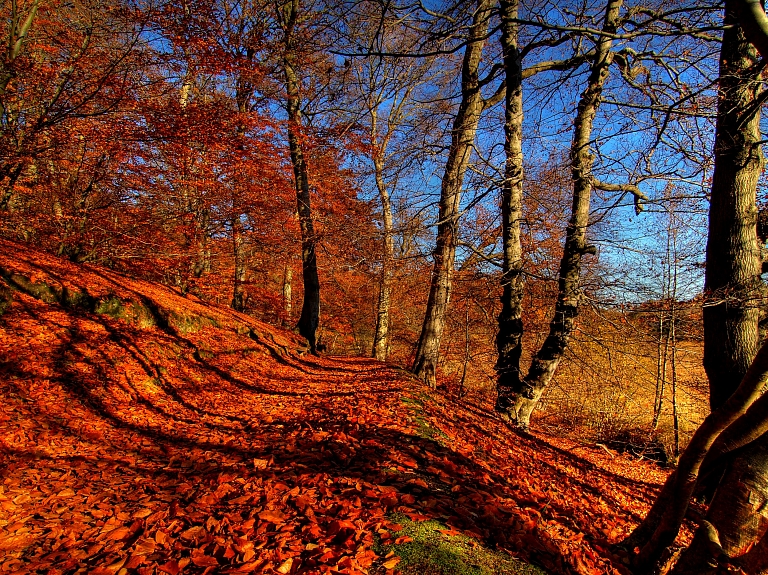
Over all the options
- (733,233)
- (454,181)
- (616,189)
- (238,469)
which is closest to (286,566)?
(238,469)

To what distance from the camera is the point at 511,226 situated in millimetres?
6164

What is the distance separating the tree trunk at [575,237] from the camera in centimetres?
561

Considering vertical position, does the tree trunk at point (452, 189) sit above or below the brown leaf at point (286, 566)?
above

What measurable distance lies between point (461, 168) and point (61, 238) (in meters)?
9.16

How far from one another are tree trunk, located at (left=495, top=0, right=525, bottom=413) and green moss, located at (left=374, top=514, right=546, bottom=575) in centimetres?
416

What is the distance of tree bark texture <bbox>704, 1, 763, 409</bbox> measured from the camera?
3.91 m

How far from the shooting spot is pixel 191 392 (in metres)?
5.93

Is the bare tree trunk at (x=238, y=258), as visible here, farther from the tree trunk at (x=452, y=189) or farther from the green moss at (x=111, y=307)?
the tree trunk at (x=452, y=189)

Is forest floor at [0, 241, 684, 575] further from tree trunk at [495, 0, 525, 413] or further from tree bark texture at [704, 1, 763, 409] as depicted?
tree bark texture at [704, 1, 763, 409]

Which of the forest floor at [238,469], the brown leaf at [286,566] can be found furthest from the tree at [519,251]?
the brown leaf at [286,566]

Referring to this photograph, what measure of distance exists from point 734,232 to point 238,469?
553 centimetres

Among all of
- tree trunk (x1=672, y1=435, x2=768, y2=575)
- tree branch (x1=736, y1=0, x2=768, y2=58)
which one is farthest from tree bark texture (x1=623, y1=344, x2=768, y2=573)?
tree branch (x1=736, y1=0, x2=768, y2=58)

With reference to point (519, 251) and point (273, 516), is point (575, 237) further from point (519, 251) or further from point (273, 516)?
point (273, 516)

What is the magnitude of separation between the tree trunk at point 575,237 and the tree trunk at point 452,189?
5.43 ft
